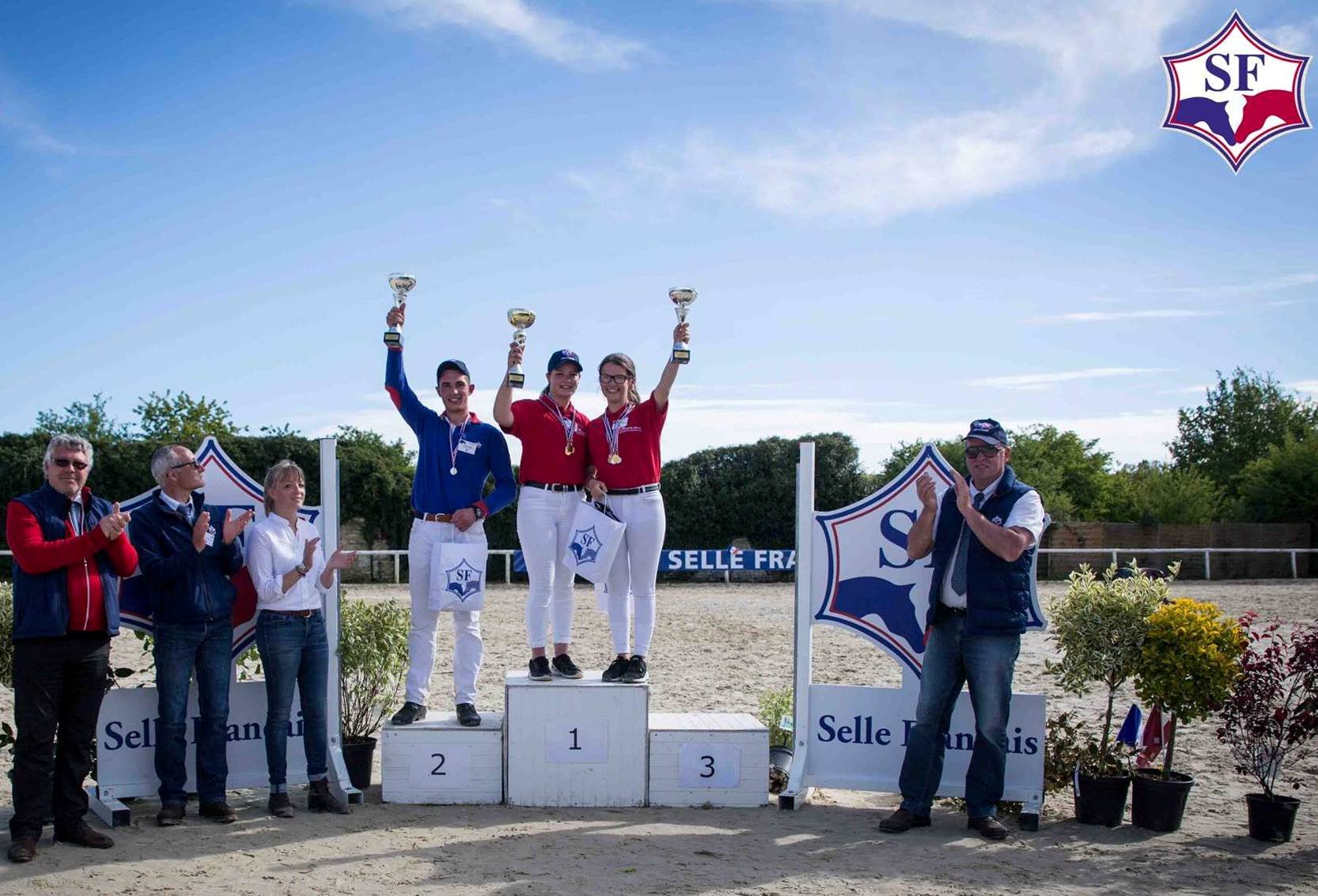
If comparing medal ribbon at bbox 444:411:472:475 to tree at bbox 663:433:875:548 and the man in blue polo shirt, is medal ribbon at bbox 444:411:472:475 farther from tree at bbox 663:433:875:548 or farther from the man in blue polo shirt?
tree at bbox 663:433:875:548

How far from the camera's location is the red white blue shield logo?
5.86 metres

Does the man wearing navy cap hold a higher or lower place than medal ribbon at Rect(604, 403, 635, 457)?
lower

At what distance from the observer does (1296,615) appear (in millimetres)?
15430

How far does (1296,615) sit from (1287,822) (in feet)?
39.5

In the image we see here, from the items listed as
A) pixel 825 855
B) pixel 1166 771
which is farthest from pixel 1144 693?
pixel 825 855

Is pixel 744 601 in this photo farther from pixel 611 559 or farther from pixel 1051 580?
pixel 611 559

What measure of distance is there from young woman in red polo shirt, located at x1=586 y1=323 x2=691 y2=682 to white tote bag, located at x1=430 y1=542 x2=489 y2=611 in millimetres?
716

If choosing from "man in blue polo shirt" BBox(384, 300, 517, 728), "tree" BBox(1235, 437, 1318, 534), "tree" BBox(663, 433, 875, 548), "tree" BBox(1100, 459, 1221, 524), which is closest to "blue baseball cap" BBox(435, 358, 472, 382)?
"man in blue polo shirt" BBox(384, 300, 517, 728)

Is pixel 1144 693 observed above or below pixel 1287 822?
above

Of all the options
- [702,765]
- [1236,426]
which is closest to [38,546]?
[702,765]

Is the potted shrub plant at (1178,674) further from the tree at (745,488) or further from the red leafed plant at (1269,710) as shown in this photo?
the tree at (745,488)

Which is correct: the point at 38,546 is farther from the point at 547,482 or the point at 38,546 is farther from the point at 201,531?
the point at 547,482

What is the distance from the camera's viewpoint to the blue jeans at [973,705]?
16.8 feet

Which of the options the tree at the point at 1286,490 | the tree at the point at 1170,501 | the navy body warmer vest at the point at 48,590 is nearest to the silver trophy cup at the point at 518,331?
the navy body warmer vest at the point at 48,590
